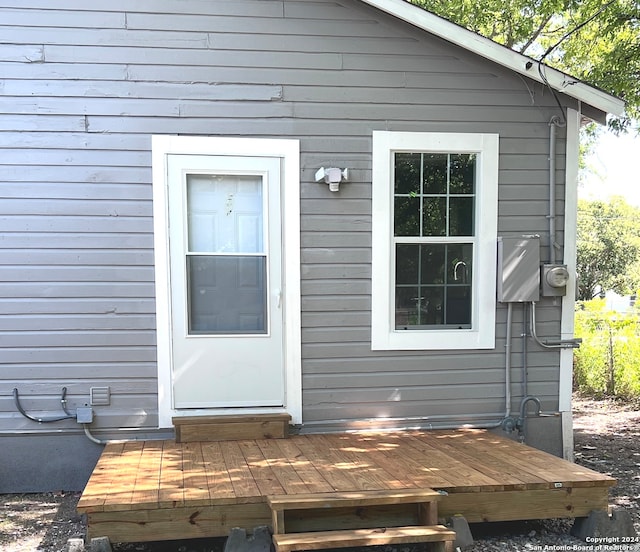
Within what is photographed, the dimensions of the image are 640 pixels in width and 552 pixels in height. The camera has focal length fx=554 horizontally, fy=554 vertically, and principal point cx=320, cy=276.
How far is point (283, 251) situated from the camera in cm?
396

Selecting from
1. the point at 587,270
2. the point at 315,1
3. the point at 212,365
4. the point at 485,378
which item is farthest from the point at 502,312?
the point at 587,270

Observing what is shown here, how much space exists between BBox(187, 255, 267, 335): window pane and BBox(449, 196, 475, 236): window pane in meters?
1.43

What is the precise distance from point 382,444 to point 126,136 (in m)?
2.73

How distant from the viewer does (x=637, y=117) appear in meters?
7.04

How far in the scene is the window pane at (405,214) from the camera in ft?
13.4

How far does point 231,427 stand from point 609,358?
5.22m

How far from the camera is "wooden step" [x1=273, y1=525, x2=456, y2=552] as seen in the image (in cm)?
258

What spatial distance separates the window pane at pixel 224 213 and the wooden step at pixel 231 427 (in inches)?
46.1

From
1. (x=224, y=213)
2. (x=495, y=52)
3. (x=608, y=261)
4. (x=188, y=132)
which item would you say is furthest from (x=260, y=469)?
(x=608, y=261)

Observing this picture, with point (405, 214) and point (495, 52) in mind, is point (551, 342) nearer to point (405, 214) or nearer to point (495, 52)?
point (405, 214)

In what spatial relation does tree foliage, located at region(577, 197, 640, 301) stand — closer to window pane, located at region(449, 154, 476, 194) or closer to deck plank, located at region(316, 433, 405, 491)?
window pane, located at region(449, 154, 476, 194)

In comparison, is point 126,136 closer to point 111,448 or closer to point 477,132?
point 111,448

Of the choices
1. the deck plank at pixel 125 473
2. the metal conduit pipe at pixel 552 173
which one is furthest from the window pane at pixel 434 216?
the deck plank at pixel 125 473

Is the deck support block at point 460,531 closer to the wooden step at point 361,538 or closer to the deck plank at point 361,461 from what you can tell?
the wooden step at point 361,538
